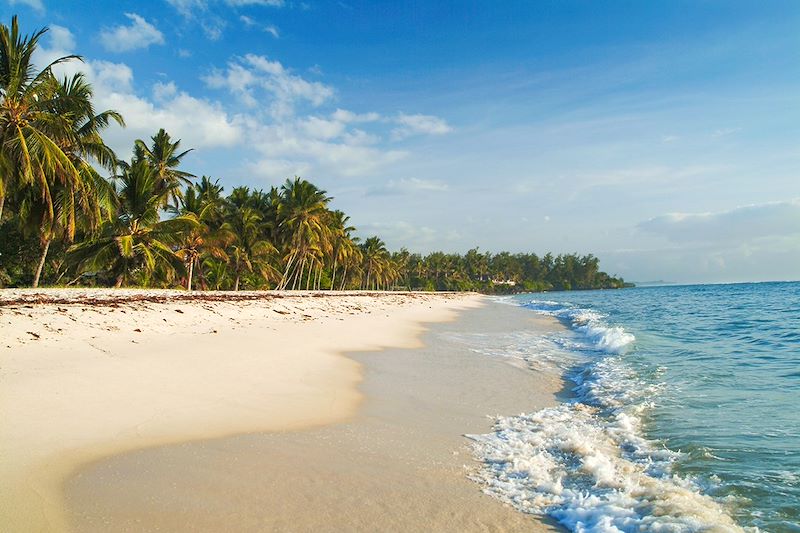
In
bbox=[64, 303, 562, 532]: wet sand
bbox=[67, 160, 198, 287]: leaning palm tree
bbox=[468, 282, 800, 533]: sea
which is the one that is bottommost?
bbox=[64, 303, 562, 532]: wet sand

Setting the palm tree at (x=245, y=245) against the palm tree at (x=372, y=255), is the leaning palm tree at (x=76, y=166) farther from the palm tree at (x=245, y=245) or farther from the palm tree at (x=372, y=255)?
the palm tree at (x=372, y=255)

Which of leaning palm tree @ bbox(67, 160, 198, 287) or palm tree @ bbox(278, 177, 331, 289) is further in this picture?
palm tree @ bbox(278, 177, 331, 289)

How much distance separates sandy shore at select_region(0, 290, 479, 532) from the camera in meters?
3.88

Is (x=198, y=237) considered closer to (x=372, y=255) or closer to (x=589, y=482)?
(x=589, y=482)

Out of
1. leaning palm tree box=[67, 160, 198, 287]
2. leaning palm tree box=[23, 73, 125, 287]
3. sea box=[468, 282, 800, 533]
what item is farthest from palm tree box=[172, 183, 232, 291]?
sea box=[468, 282, 800, 533]

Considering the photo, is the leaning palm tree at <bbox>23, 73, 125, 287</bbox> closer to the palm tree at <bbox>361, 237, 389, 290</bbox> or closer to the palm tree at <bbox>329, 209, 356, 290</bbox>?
the palm tree at <bbox>329, 209, 356, 290</bbox>

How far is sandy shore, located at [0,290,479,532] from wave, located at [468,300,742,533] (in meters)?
2.30

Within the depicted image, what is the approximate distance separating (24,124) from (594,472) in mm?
17291

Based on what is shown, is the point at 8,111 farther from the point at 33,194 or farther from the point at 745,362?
the point at 745,362

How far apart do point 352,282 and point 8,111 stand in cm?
5699

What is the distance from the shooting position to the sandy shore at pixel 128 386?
12.7 ft

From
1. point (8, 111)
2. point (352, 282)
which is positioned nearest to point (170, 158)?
point (8, 111)

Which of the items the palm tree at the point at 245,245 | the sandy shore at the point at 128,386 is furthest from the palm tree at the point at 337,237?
the sandy shore at the point at 128,386

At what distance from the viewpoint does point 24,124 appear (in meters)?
13.6
